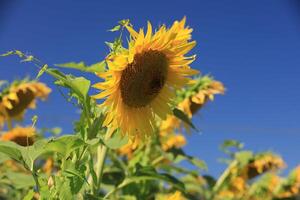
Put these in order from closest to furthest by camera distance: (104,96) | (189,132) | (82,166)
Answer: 1. (82,166)
2. (104,96)
3. (189,132)

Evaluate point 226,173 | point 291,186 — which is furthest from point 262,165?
point 291,186

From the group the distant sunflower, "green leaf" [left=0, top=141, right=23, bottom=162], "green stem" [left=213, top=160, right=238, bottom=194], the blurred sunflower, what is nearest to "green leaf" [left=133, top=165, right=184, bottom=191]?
"green leaf" [left=0, top=141, right=23, bottom=162]

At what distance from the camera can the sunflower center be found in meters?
1.68

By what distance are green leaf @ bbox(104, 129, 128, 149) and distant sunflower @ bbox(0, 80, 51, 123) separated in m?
1.31

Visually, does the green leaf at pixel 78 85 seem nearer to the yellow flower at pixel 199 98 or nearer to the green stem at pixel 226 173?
the yellow flower at pixel 199 98

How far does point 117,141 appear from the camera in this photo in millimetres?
1733

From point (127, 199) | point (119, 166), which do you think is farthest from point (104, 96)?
point (119, 166)

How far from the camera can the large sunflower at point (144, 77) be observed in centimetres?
158

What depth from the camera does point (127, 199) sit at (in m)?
2.23

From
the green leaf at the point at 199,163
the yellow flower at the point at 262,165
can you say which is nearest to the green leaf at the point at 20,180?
the green leaf at the point at 199,163

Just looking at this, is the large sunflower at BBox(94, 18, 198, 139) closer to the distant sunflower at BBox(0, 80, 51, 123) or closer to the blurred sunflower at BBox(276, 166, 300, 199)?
the distant sunflower at BBox(0, 80, 51, 123)

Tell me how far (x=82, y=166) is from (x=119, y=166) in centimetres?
141

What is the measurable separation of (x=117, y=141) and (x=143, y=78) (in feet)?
0.65

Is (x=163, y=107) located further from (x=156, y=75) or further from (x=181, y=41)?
(x=181, y=41)
